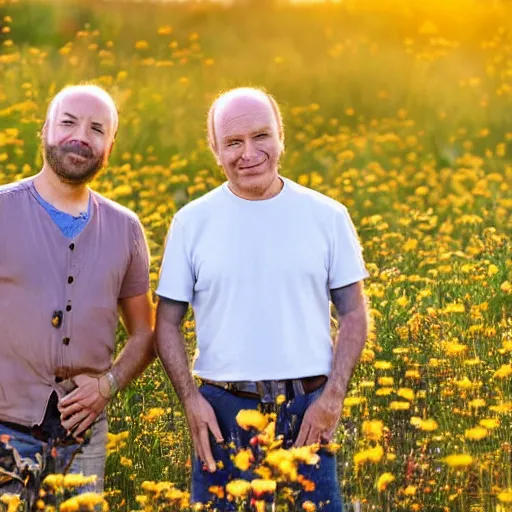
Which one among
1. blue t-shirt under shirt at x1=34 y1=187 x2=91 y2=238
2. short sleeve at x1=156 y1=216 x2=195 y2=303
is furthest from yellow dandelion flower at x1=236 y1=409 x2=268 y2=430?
blue t-shirt under shirt at x1=34 y1=187 x2=91 y2=238

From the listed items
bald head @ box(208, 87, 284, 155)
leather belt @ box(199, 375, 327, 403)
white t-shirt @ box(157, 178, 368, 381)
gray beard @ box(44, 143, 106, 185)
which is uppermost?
bald head @ box(208, 87, 284, 155)

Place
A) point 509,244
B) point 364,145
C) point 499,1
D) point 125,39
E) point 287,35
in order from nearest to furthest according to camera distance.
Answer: point 509,244 → point 364,145 → point 125,39 → point 287,35 → point 499,1

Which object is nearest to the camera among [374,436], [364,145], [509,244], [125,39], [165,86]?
[374,436]

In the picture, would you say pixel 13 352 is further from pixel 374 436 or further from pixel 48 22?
pixel 48 22

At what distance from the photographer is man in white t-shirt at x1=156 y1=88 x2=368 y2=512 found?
3.59 m

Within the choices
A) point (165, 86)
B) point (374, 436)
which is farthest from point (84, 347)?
point (165, 86)

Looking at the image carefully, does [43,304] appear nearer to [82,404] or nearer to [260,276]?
[82,404]

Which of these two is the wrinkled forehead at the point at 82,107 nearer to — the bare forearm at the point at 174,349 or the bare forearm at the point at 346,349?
the bare forearm at the point at 174,349

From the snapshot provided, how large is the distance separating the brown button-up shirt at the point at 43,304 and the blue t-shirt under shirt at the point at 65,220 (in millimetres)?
28

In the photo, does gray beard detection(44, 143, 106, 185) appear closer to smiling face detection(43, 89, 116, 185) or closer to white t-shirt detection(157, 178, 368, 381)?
smiling face detection(43, 89, 116, 185)

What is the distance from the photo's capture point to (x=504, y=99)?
42.1 ft

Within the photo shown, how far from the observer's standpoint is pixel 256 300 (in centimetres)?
359

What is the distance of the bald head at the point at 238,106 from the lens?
363cm

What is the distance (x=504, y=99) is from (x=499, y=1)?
11.7ft
